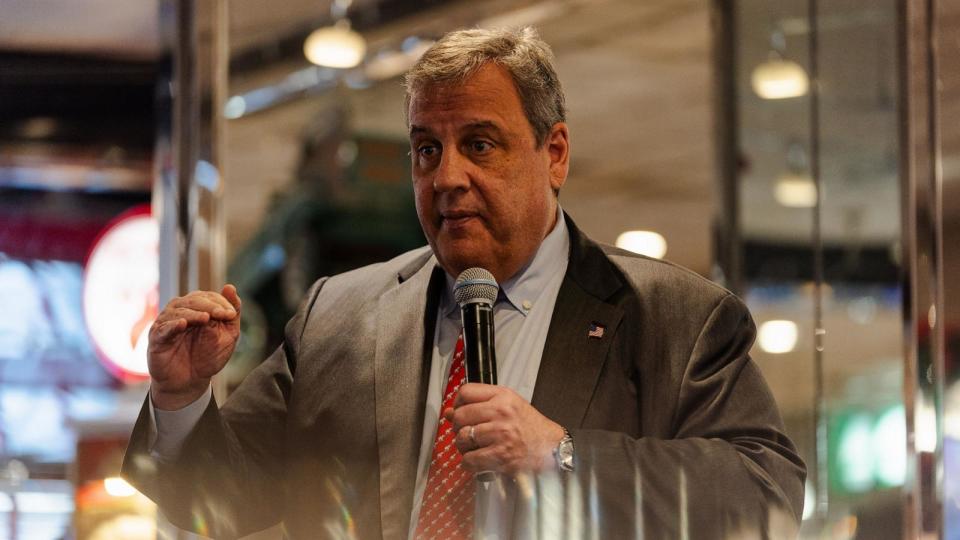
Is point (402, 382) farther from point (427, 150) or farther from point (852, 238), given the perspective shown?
point (852, 238)

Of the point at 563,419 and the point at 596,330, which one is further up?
the point at 596,330

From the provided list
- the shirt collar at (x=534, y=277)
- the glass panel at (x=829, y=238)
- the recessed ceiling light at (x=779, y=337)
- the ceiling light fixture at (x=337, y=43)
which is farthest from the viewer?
the ceiling light fixture at (x=337, y=43)

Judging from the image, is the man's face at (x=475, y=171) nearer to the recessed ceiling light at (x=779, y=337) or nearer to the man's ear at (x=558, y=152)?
the man's ear at (x=558, y=152)

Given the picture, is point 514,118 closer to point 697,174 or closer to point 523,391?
point 523,391

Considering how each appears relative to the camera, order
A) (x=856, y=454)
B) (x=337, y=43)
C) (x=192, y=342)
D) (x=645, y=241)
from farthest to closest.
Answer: (x=645, y=241) < (x=337, y=43) < (x=856, y=454) < (x=192, y=342)

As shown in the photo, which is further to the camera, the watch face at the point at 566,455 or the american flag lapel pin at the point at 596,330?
the american flag lapel pin at the point at 596,330

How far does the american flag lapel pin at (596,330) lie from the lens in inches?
65.0

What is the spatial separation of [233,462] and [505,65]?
63 cm

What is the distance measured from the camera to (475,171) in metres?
1.62

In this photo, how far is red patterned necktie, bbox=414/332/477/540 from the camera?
1.60 m

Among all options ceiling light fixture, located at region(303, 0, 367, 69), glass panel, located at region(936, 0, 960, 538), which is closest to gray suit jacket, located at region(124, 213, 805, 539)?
glass panel, located at region(936, 0, 960, 538)

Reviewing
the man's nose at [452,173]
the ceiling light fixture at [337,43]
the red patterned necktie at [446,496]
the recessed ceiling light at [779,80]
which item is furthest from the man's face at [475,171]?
the ceiling light fixture at [337,43]

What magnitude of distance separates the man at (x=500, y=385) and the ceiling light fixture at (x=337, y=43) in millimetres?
2500

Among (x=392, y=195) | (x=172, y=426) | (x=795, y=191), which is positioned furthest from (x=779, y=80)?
(x=392, y=195)
